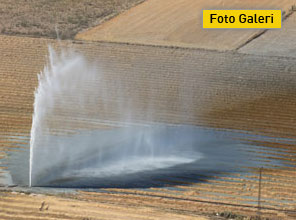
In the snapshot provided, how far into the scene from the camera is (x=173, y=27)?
28156 millimetres

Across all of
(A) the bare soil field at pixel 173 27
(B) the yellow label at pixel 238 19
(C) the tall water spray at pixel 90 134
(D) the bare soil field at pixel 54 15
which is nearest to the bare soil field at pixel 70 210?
(C) the tall water spray at pixel 90 134

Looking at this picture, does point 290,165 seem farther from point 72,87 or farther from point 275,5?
point 275,5

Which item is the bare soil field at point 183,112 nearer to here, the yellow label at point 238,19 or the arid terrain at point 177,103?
the arid terrain at point 177,103

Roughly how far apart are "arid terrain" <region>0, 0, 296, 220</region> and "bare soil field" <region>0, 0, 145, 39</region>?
18cm

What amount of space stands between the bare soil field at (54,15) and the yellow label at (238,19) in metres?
5.32

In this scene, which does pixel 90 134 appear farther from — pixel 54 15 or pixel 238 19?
pixel 238 19

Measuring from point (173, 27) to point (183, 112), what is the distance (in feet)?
31.2

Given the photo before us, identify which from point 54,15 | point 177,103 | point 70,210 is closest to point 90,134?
point 177,103

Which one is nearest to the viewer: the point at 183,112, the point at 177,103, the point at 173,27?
the point at 183,112

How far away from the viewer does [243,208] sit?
1465 centimetres

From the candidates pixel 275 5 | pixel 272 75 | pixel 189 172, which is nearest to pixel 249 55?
pixel 272 75

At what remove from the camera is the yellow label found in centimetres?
2850

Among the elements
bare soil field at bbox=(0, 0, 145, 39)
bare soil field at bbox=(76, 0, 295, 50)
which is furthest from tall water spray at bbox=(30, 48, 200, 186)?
bare soil field at bbox=(0, 0, 145, 39)

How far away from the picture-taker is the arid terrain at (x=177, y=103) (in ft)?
47.9
